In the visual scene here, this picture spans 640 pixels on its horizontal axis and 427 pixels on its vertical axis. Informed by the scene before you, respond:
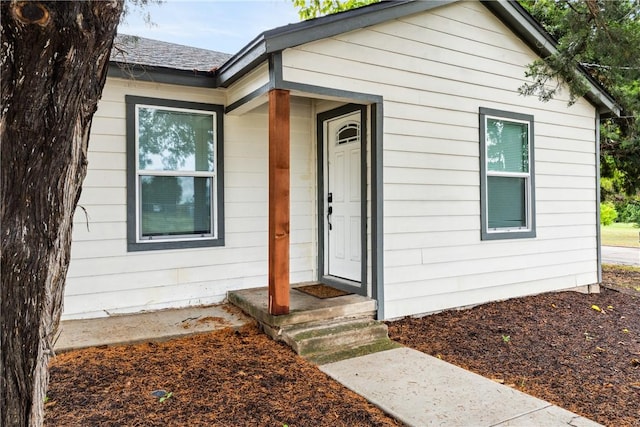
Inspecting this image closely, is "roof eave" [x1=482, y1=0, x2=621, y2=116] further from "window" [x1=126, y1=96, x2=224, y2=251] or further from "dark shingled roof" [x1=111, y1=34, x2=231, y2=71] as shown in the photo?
"window" [x1=126, y1=96, x2=224, y2=251]

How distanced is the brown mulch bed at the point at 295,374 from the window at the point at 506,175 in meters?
1.41

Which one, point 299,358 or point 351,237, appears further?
point 351,237

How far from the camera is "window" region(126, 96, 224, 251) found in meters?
4.81

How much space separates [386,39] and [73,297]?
4472 mm

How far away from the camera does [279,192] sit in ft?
13.2

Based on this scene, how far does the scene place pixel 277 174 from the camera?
4012 mm

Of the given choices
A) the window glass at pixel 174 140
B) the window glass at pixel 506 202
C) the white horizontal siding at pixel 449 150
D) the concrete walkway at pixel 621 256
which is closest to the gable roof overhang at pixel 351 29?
the white horizontal siding at pixel 449 150

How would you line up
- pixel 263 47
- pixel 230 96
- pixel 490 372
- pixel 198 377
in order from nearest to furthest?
pixel 198 377 < pixel 490 372 < pixel 263 47 < pixel 230 96

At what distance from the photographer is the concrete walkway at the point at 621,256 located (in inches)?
460

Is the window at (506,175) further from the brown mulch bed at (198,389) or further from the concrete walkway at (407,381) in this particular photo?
the brown mulch bed at (198,389)

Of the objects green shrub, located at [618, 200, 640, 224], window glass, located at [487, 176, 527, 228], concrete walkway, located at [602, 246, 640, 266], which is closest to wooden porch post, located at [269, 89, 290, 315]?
window glass, located at [487, 176, 527, 228]

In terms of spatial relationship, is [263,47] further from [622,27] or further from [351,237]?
[622,27]

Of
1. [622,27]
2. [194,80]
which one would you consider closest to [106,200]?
[194,80]

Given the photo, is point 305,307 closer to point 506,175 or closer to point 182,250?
point 182,250
